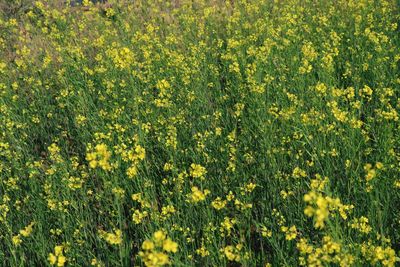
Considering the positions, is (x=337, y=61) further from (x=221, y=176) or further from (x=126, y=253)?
(x=126, y=253)

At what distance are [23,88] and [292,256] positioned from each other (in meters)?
5.49

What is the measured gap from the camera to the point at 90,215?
12.4ft

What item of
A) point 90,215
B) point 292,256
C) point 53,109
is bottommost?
point 292,256

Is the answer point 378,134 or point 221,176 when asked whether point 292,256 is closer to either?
point 221,176

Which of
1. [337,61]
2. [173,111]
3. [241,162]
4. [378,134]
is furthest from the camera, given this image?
[337,61]

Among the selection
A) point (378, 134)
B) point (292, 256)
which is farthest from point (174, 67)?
point (292, 256)

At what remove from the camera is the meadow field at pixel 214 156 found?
2990 millimetres

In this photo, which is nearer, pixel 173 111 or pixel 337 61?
pixel 173 111

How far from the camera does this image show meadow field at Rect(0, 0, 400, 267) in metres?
2.99

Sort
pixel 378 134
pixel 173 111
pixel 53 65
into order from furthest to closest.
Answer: pixel 53 65 → pixel 173 111 → pixel 378 134

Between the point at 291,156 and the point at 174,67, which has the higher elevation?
the point at 174,67

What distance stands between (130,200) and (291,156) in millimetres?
1671

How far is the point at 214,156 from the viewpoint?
411 cm

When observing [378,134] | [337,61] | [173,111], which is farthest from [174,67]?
[378,134]
